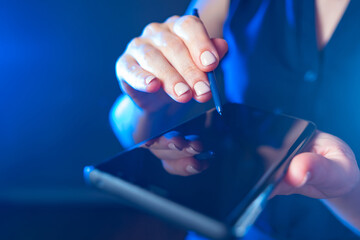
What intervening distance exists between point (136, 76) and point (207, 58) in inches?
3.2

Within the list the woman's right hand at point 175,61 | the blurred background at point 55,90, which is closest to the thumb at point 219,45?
the woman's right hand at point 175,61

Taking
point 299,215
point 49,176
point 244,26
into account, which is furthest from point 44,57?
point 299,215

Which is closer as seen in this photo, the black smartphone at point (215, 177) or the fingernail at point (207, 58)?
the black smartphone at point (215, 177)

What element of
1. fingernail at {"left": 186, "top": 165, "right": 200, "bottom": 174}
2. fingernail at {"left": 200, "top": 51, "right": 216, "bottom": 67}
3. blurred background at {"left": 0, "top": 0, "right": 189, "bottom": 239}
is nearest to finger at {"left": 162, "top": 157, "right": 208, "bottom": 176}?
fingernail at {"left": 186, "top": 165, "right": 200, "bottom": 174}

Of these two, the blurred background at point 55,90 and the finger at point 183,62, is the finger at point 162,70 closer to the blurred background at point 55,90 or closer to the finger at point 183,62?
the finger at point 183,62

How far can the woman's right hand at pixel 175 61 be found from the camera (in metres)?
0.27

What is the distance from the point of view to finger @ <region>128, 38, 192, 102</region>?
261mm

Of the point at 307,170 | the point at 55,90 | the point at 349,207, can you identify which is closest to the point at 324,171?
the point at 307,170

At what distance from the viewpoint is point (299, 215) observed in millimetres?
344

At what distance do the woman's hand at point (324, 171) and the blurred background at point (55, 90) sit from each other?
0.37m

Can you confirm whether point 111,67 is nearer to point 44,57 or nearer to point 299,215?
point 44,57

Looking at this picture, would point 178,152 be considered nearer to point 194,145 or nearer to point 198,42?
point 194,145

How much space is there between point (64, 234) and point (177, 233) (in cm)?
28

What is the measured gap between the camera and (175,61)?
0.29 m
